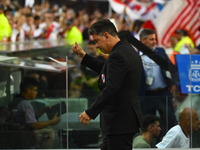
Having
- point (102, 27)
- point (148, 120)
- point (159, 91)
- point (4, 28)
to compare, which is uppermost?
point (4, 28)

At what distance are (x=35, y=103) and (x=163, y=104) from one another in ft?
5.93

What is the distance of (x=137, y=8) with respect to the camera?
1625cm

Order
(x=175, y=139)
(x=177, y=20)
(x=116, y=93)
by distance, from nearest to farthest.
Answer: (x=116, y=93) < (x=175, y=139) < (x=177, y=20)

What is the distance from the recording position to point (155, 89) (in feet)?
18.1

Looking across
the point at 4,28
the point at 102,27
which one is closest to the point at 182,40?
the point at 4,28

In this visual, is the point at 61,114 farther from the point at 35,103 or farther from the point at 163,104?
the point at 163,104

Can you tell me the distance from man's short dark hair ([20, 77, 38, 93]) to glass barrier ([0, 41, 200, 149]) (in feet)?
0.19

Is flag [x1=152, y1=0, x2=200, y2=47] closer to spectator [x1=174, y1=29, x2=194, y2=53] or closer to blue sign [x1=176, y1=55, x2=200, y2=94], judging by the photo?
spectator [x1=174, y1=29, x2=194, y2=53]

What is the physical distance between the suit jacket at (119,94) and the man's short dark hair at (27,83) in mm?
2127

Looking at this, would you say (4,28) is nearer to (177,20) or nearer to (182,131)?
(182,131)

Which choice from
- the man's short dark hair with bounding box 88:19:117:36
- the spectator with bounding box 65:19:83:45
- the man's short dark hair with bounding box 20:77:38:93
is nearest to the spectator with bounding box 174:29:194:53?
the spectator with bounding box 65:19:83:45

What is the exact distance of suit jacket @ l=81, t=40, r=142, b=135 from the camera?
3336 mm

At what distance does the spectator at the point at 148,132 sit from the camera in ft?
17.8

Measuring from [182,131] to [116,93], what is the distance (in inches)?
86.0
